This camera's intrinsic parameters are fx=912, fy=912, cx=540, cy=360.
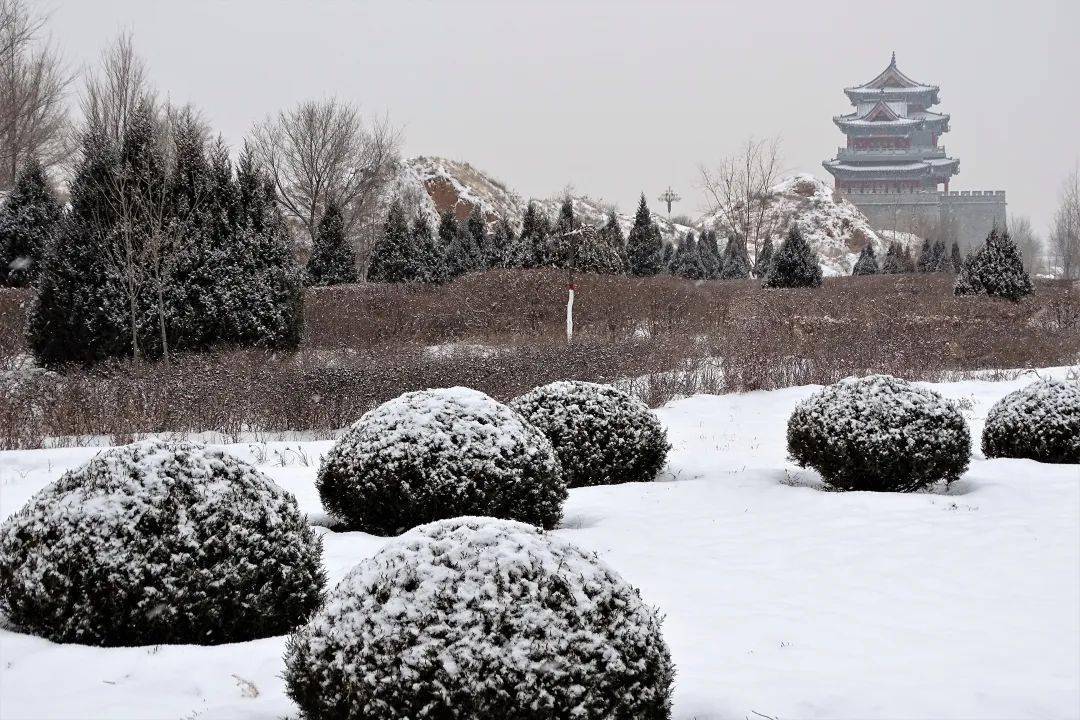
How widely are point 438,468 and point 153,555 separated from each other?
2.25 meters

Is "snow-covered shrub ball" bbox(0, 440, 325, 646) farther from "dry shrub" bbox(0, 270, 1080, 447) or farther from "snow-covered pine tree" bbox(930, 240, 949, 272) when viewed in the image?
"snow-covered pine tree" bbox(930, 240, 949, 272)

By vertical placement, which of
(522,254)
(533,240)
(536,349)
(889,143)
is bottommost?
(536,349)

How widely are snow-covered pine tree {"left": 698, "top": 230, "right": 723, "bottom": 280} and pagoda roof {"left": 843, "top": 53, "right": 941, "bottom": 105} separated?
4627 centimetres

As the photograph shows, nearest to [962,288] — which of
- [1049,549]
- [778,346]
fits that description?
[778,346]

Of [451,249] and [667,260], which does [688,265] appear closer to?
[667,260]

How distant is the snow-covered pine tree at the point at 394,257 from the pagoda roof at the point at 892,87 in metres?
66.7

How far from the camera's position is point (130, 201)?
13.6m

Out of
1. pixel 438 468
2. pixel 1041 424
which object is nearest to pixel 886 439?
pixel 1041 424

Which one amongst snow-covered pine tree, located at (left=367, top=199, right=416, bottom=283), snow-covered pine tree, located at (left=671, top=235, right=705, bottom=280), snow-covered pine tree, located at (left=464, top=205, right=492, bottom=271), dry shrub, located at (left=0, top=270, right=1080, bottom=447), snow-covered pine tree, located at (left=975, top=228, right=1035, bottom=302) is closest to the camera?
dry shrub, located at (left=0, top=270, right=1080, bottom=447)

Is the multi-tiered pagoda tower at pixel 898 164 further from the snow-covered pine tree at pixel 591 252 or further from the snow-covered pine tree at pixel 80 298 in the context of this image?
the snow-covered pine tree at pixel 80 298

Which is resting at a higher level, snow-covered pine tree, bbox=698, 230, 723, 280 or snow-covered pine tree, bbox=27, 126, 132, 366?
snow-covered pine tree, bbox=698, 230, 723, 280

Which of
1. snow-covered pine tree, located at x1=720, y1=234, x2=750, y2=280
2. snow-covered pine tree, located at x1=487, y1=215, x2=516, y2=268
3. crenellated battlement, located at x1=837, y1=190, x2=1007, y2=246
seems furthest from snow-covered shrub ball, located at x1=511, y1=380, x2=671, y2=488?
crenellated battlement, located at x1=837, y1=190, x2=1007, y2=246

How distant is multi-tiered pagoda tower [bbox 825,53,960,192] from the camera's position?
7938cm

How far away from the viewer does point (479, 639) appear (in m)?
2.79
